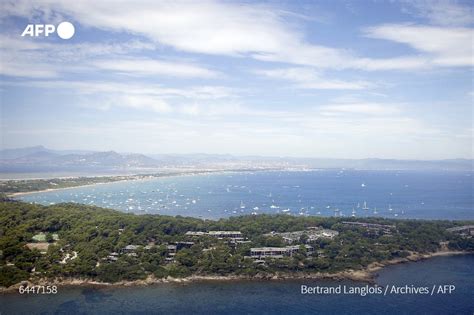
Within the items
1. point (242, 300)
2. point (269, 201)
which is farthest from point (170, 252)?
point (269, 201)

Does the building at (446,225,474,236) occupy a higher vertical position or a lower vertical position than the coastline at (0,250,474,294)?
higher

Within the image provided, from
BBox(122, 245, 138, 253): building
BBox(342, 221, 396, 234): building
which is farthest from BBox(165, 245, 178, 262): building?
BBox(342, 221, 396, 234): building

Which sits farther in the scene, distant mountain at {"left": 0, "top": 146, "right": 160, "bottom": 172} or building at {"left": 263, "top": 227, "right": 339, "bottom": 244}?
distant mountain at {"left": 0, "top": 146, "right": 160, "bottom": 172}

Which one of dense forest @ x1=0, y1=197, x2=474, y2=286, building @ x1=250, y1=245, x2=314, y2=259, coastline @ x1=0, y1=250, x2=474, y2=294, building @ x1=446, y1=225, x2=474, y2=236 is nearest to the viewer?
coastline @ x1=0, y1=250, x2=474, y2=294

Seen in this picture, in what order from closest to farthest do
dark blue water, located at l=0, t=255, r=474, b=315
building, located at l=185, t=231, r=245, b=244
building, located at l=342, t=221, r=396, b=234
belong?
dark blue water, located at l=0, t=255, r=474, b=315
building, located at l=185, t=231, r=245, b=244
building, located at l=342, t=221, r=396, b=234

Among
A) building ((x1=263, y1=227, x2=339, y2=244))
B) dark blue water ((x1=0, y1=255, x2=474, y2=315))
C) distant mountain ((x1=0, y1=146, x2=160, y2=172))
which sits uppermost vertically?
distant mountain ((x1=0, y1=146, x2=160, y2=172))

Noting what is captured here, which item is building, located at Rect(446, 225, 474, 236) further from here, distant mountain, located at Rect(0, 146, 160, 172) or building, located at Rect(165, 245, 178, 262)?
distant mountain, located at Rect(0, 146, 160, 172)
